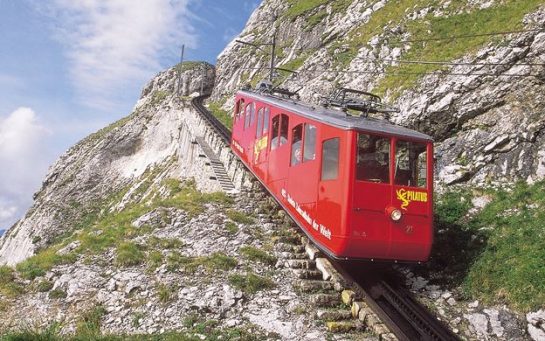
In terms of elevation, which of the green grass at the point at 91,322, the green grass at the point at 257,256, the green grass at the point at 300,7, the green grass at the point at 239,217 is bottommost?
the green grass at the point at 91,322

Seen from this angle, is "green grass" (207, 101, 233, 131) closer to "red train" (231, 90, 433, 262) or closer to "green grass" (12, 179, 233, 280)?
"green grass" (12, 179, 233, 280)

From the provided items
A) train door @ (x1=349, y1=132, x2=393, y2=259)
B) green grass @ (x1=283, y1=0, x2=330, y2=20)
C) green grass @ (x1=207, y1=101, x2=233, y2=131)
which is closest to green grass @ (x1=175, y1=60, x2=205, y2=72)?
green grass @ (x1=283, y1=0, x2=330, y2=20)

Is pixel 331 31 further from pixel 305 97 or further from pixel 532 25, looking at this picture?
pixel 532 25

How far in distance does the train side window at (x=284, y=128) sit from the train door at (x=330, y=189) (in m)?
2.87

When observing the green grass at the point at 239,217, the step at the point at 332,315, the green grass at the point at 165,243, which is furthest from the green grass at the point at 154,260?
the step at the point at 332,315

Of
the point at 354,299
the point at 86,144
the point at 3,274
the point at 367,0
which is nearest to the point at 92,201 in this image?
the point at 86,144

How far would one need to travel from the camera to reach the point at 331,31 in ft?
135

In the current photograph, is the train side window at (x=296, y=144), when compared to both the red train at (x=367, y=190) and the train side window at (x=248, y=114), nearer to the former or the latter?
the red train at (x=367, y=190)

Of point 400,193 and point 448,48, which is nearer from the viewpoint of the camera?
point 400,193

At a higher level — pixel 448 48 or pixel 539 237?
pixel 448 48

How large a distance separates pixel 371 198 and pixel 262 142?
298 inches

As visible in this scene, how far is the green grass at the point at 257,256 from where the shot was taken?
449 inches

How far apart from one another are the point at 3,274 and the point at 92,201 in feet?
116

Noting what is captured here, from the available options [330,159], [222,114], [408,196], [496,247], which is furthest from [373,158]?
[222,114]
